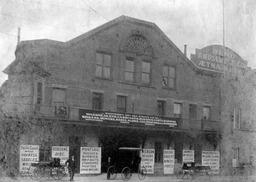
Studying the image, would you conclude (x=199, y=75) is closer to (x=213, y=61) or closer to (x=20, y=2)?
(x=213, y=61)

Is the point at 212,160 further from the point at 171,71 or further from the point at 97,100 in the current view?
the point at 97,100

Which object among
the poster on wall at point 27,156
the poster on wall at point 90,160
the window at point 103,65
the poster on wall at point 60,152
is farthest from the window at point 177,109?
the poster on wall at point 27,156

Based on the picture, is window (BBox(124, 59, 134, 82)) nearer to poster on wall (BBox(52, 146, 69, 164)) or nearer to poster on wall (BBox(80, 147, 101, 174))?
poster on wall (BBox(80, 147, 101, 174))

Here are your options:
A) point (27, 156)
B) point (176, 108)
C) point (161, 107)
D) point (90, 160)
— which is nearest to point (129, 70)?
point (161, 107)

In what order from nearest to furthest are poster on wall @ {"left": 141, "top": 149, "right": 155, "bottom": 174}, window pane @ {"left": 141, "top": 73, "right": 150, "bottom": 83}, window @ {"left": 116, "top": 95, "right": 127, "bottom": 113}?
poster on wall @ {"left": 141, "top": 149, "right": 155, "bottom": 174}, window pane @ {"left": 141, "top": 73, "right": 150, "bottom": 83}, window @ {"left": 116, "top": 95, "right": 127, "bottom": 113}

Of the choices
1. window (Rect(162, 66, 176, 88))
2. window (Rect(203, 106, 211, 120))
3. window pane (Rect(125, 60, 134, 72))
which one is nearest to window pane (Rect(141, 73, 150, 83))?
window pane (Rect(125, 60, 134, 72))

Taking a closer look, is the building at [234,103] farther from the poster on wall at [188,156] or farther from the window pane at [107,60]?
the window pane at [107,60]

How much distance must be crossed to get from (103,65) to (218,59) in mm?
5523

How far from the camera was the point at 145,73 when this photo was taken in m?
23.0

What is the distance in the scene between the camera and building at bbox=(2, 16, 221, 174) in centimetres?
1800

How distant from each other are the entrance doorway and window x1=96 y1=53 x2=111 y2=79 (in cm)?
260

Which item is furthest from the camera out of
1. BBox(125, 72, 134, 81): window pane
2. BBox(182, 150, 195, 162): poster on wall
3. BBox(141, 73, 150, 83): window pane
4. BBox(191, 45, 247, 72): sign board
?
BBox(182, 150, 195, 162): poster on wall

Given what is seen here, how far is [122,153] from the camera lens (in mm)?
22062

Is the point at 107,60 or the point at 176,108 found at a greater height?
the point at 107,60
